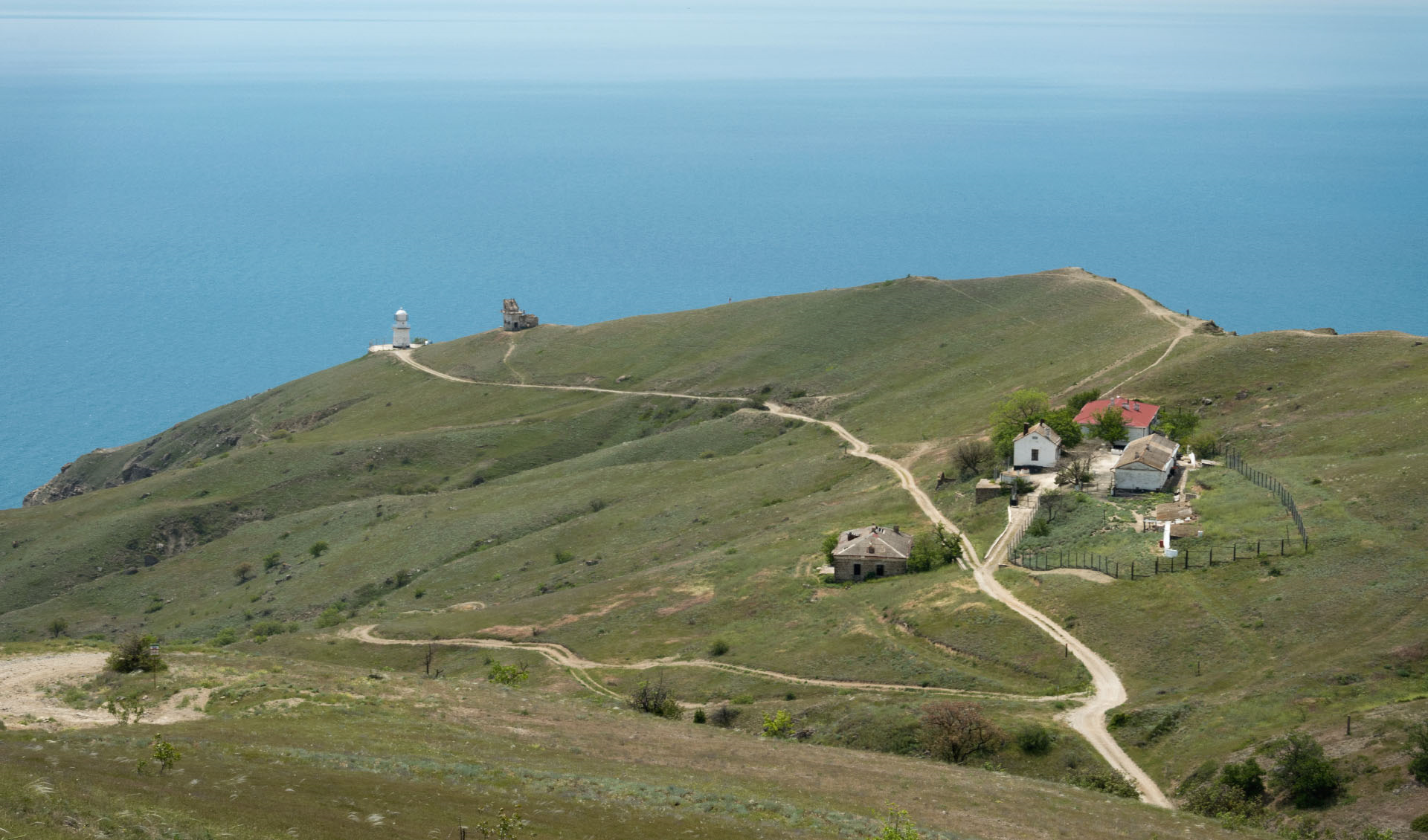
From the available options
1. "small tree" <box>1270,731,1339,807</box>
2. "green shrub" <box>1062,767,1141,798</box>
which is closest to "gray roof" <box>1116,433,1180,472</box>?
"green shrub" <box>1062,767,1141,798</box>

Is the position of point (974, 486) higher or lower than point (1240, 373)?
lower

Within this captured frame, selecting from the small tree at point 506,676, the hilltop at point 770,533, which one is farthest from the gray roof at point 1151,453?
the small tree at point 506,676

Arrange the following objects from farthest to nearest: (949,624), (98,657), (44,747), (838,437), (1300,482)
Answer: (838,437)
(1300,482)
(949,624)
(98,657)
(44,747)

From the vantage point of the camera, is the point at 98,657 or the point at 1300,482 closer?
the point at 98,657

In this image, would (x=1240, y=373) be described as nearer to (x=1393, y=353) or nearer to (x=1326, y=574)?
(x=1393, y=353)

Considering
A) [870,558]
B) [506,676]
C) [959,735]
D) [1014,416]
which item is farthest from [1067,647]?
[1014,416]

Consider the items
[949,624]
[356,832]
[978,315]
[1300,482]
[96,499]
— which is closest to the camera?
[356,832]

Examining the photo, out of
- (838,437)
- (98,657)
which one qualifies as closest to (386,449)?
(838,437)

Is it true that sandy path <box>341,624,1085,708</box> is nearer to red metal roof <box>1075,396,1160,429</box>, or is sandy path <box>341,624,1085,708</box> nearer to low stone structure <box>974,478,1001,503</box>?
low stone structure <box>974,478,1001,503</box>
